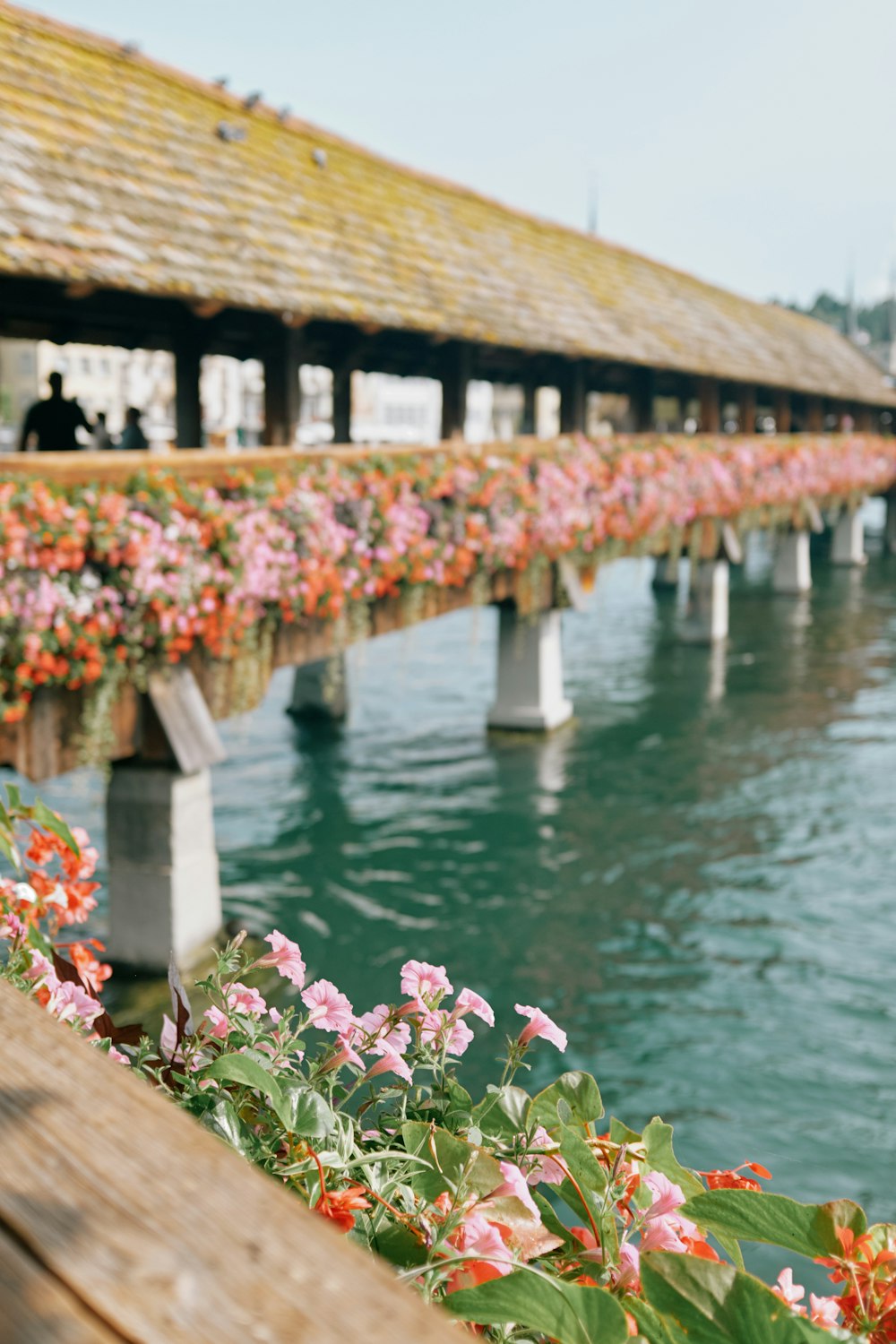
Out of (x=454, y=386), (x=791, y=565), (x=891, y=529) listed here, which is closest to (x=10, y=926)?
(x=454, y=386)

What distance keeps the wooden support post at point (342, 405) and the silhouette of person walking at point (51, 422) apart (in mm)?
3923

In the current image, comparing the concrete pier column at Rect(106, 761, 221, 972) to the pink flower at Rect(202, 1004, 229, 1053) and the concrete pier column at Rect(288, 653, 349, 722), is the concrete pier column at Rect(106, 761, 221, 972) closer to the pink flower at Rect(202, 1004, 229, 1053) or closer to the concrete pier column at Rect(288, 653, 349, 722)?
the pink flower at Rect(202, 1004, 229, 1053)

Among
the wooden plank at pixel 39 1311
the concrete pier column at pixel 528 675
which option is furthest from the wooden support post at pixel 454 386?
the wooden plank at pixel 39 1311

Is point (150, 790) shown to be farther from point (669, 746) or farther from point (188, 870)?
point (669, 746)

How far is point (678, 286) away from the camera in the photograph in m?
21.6

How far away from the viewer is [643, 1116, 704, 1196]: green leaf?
140 cm

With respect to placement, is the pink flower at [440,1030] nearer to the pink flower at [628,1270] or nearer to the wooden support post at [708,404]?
the pink flower at [628,1270]

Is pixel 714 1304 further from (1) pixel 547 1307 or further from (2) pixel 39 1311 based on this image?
(2) pixel 39 1311

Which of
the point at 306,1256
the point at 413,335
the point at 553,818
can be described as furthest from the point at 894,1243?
the point at 413,335

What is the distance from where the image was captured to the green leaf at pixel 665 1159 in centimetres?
140

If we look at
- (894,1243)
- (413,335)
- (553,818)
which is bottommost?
(553,818)

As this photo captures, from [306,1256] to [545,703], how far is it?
13.0 m

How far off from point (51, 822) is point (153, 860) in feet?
17.1

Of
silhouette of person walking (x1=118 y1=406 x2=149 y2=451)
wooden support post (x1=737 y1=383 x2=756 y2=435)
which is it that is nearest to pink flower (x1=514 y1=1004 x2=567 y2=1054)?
silhouette of person walking (x1=118 y1=406 x2=149 y2=451)
